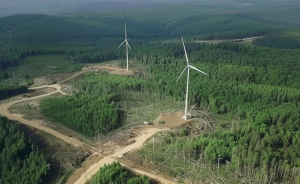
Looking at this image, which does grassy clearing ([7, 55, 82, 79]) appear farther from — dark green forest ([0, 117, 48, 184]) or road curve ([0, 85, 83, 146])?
dark green forest ([0, 117, 48, 184])

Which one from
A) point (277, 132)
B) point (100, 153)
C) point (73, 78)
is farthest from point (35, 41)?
point (277, 132)

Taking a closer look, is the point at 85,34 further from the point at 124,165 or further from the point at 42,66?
the point at 124,165

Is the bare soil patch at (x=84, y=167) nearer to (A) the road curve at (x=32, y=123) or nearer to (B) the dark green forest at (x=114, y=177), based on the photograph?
(B) the dark green forest at (x=114, y=177)

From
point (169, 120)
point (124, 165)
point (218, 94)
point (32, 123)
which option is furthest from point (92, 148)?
point (218, 94)

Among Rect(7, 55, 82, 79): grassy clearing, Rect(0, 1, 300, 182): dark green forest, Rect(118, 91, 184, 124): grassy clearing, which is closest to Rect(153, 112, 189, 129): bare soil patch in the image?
Rect(118, 91, 184, 124): grassy clearing

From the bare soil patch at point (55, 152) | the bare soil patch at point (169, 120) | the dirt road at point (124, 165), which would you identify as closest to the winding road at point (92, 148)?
the dirt road at point (124, 165)
